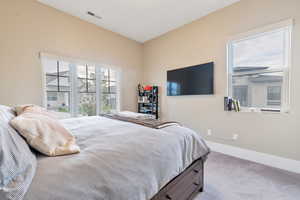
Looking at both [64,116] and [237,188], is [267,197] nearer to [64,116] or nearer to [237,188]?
[237,188]

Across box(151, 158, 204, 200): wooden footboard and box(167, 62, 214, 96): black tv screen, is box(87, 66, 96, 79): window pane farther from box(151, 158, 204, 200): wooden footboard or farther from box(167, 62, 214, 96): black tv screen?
box(151, 158, 204, 200): wooden footboard

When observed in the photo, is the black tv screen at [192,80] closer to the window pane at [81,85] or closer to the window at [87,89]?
the window at [87,89]

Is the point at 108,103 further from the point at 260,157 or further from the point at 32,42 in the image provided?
the point at 260,157

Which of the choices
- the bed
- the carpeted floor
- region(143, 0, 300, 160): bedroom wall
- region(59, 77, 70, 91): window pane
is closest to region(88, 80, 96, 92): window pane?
region(59, 77, 70, 91): window pane

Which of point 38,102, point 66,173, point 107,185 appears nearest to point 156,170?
point 107,185

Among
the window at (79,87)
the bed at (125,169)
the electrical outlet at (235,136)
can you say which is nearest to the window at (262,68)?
the electrical outlet at (235,136)

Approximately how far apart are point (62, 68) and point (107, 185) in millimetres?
3037

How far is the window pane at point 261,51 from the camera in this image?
85.8 inches

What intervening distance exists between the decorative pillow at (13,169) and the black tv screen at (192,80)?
2.93 meters

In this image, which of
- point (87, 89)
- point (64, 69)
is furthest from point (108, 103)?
point (64, 69)

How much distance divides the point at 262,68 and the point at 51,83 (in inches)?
160

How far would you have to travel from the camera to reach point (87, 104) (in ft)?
10.8

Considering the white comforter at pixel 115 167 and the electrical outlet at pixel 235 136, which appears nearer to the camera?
the white comforter at pixel 115 167

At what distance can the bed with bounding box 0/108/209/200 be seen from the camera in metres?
0.61
